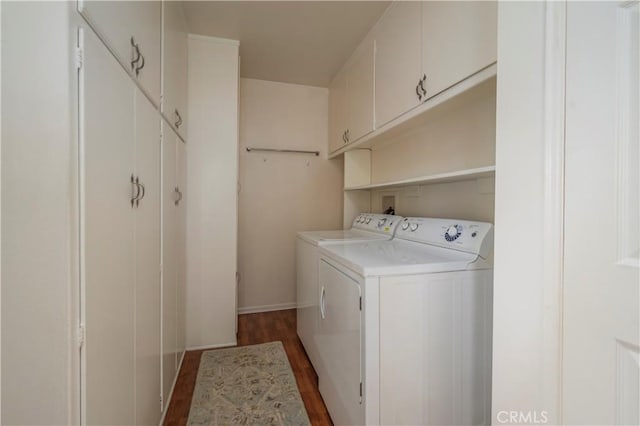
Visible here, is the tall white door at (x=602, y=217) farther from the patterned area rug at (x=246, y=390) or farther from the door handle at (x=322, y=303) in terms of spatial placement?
the patterned area rug at (x=246, y=390)

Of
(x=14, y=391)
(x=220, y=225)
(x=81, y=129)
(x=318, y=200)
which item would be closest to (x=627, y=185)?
(x=81, y=129)

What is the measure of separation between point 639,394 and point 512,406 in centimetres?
29

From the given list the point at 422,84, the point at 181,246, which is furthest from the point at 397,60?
the point at 181,246

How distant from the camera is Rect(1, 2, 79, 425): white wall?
617mm

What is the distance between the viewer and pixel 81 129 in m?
0.71

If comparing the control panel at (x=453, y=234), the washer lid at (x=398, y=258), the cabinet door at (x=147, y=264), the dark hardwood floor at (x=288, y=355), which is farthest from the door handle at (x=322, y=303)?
the cabinet door at (x=147, y=264)

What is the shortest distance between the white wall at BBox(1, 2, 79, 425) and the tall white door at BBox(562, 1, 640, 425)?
1.14 meters

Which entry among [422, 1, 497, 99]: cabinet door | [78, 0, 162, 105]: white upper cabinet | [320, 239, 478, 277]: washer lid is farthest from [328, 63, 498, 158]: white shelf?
[78, 0, 162, 105]: white upper cabinet

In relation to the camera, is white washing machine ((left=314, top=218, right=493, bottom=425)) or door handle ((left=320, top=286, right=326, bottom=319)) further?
door handle ((left=320, top=286, right=326, bottom=319))

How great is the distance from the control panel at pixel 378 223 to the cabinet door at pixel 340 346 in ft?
2.17

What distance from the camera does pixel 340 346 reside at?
1.40 m

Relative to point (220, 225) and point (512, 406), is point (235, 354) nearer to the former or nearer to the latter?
point (220, 225)

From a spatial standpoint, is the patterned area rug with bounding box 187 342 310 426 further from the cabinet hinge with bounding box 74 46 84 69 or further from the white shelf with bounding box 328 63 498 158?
the white shelf with bounding box 328 63 498 158

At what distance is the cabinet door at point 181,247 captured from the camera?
1.95 m
